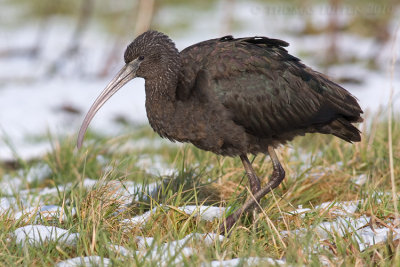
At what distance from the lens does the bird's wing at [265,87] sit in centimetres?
485

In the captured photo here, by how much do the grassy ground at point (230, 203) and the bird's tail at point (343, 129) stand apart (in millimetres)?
378

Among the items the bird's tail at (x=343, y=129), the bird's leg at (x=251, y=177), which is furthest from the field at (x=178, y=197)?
the bird's tail at (x=343, y=129)

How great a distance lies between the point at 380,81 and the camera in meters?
13.0

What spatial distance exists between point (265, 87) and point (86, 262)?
2.02m

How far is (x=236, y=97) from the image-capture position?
4.83 m

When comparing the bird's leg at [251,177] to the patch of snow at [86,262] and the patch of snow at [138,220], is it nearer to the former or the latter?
the patch of snow at [138,220]

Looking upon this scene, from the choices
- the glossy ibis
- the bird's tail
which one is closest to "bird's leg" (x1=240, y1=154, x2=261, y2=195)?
the glossy ibis

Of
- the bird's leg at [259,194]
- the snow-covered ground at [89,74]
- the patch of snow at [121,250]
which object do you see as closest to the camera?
the patch of snow at [121,250]

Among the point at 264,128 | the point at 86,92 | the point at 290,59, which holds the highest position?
the point at 290,59

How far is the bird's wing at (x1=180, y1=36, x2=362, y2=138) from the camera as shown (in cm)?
485

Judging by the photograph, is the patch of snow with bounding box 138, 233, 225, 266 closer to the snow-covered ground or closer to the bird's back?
the bird's back

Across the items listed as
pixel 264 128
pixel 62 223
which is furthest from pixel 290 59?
pixel 62 223

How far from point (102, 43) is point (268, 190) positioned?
14.4 m

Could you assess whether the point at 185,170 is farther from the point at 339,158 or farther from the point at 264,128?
the point at 339,158
